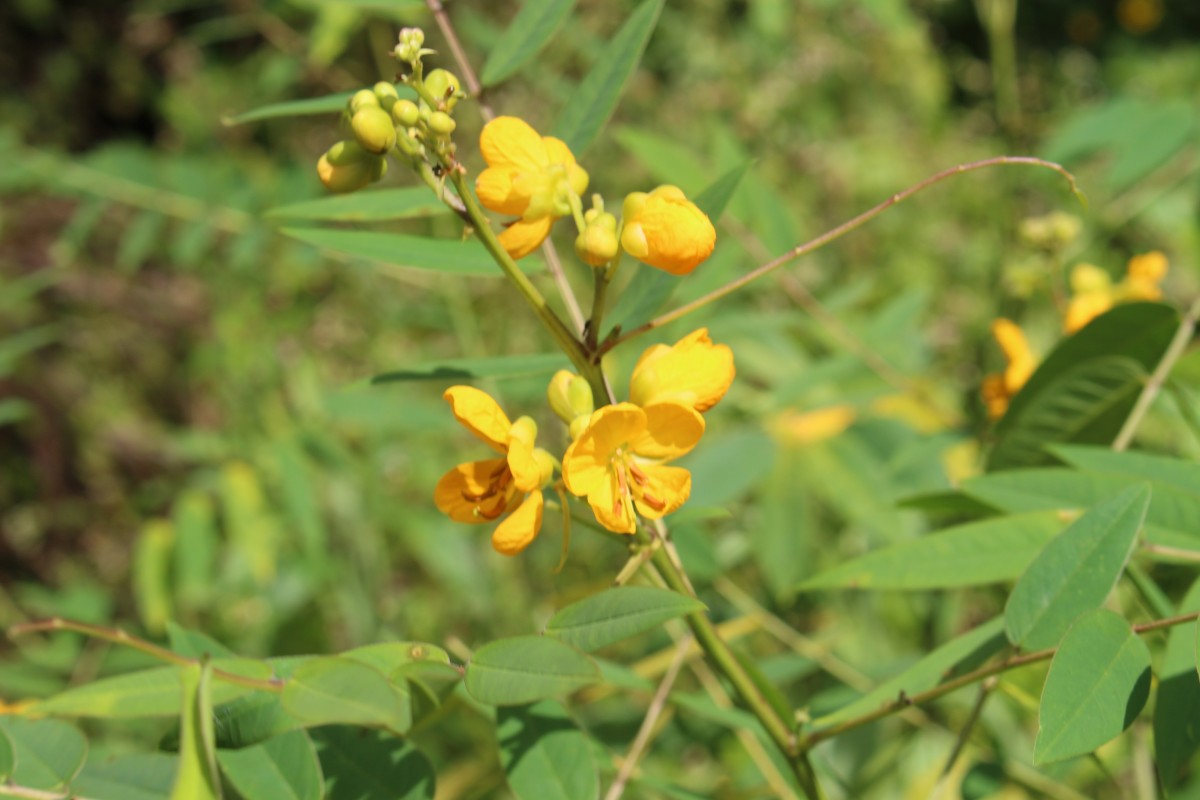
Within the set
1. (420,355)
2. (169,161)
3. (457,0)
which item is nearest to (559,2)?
(169,161)

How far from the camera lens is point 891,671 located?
137 cm

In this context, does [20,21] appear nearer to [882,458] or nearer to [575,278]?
[575,278]

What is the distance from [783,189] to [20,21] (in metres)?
3.96

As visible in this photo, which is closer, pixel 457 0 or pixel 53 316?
pixel 457 0

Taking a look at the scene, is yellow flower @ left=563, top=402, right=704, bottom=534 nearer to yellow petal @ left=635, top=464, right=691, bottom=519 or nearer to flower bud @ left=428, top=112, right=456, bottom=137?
yellow petal @ left=635, top=464, right=691, bottom=519

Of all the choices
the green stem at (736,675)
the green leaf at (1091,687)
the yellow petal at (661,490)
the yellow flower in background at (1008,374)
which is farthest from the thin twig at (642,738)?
the yellow flower in background at (1008,374)

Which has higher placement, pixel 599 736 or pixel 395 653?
pixel 395 653

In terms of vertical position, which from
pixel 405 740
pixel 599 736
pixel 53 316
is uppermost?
pixel 405 740

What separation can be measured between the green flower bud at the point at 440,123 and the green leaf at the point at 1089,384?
2.28 feet

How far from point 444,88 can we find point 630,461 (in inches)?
11.7

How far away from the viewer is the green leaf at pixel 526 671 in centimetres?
68

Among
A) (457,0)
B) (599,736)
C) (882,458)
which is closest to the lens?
(599,736)

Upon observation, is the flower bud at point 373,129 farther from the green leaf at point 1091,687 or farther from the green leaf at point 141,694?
the green leaf at point 1091,687

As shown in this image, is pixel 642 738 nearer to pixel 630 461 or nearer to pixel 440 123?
pixel 630 461
